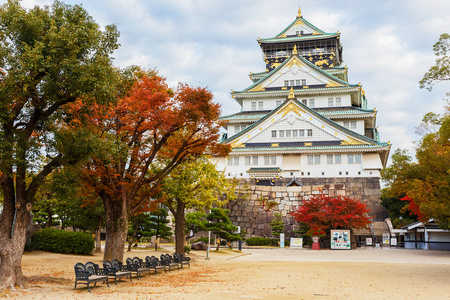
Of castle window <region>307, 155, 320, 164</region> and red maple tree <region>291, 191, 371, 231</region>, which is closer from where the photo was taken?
red maple tree <region>291, 191, 371, 231</region>

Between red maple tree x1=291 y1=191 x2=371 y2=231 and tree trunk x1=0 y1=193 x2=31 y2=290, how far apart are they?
91.5 ft

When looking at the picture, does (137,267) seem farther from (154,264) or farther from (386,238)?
(386,238)

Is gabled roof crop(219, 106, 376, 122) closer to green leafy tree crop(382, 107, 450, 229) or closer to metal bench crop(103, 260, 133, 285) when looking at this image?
green leafy tree crop(382, 107, 450, 229)

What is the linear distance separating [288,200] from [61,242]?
25.3 meters

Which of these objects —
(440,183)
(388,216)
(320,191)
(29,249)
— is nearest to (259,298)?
(440,183)

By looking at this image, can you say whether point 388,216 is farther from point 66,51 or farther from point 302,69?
point 66,51

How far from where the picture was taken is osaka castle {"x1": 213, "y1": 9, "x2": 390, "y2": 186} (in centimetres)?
4588

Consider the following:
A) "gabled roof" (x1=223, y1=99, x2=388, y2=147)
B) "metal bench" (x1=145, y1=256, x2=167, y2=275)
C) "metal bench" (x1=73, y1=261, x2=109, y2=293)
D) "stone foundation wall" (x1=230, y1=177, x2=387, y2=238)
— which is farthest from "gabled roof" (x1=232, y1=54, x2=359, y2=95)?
"metal bench" (x1=73, y1=261, x2=109, y2=293)

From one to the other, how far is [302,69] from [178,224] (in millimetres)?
34543

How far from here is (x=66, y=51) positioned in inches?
466

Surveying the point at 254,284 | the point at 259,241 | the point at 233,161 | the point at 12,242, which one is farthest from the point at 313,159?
the point at 12,242

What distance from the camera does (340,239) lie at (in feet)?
118

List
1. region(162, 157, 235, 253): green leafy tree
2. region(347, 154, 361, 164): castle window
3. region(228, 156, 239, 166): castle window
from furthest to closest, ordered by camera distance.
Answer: region(228, 156, 239, 166): castle window, region(347, 154, 361, 164): castle window, region(162, 157, 235, 253): green leafy tree

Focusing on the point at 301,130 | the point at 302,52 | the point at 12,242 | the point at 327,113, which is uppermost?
the point at 302,52
